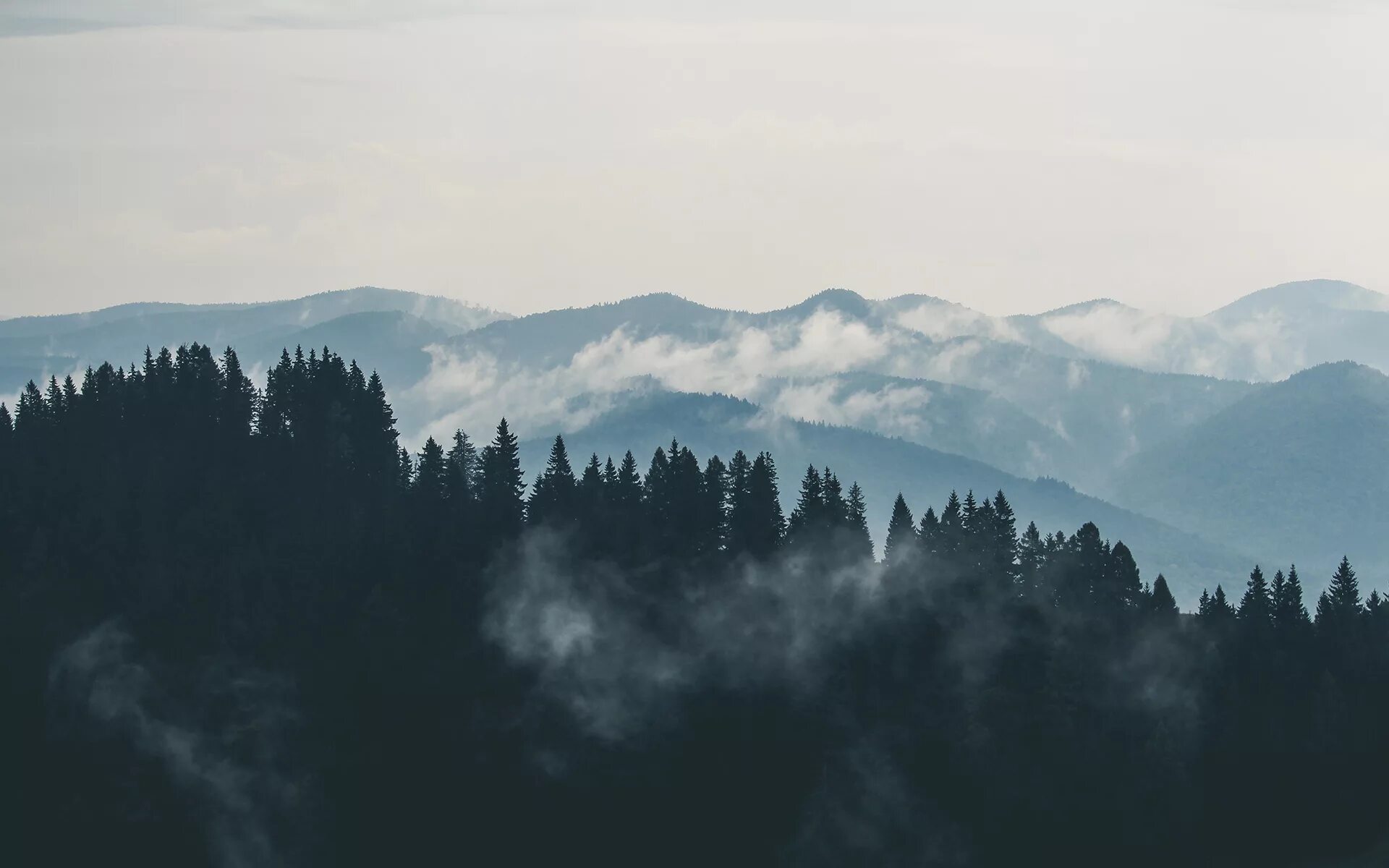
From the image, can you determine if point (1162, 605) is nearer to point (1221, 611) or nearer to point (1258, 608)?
point (1221, 611)

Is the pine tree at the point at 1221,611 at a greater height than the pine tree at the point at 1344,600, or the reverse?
the pine tree at the point at 1344,600

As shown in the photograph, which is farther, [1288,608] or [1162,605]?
[1162,605]

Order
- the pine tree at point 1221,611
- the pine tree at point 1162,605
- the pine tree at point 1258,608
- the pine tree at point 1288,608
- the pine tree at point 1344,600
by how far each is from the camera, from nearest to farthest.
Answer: the pine tree at point 1344,600, the pine tree at point 1288,608, the pine tree at point 1258,608, the pine tree at point 1221,611, the pine tree at point 1162,605

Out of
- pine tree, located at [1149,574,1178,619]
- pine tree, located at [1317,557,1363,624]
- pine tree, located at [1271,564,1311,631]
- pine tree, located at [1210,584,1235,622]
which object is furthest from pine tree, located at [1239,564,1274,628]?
pine tree, located at [1149,574,1178,619]

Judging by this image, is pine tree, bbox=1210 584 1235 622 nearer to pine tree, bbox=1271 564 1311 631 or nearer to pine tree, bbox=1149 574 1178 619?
pine tree, bbox=1149 574 1178 619

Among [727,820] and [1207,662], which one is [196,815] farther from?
[1207,662]

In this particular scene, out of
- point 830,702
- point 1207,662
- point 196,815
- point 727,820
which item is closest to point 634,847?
point 727,820

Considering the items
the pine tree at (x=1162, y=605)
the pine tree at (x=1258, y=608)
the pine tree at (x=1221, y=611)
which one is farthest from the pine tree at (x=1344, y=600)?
the pine tree at (x=1162, y=605)

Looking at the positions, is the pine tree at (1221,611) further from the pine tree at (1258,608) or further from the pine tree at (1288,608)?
the pine tree at (1288,608)

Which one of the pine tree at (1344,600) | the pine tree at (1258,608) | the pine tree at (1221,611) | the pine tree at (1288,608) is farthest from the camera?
the pine tree at (1221,611)

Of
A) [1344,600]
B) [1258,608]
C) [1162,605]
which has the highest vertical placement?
[1344,600]

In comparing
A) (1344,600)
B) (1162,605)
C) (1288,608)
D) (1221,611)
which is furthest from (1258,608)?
(1162,605)

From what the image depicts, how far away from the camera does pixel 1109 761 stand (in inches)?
7431

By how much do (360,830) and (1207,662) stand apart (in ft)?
278
